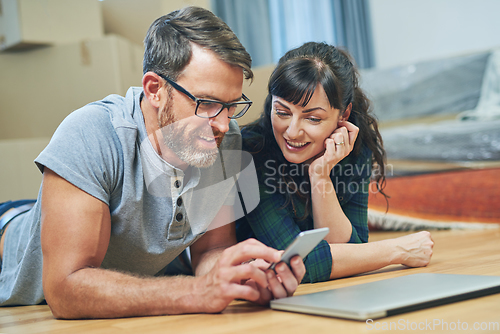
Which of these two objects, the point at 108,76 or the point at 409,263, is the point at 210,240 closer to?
the point at 409,263

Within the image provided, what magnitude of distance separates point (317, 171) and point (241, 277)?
0.54m

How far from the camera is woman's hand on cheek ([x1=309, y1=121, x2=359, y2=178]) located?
120cm

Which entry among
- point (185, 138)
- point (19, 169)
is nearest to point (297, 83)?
point (185, 138)

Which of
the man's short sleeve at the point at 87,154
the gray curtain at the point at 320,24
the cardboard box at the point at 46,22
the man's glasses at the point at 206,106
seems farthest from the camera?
the gray curtain at the point at 320,24

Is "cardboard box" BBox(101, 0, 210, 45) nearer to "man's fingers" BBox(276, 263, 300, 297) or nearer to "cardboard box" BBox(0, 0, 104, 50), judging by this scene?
"cardboard box" BBox(0, 0, 104, 50)

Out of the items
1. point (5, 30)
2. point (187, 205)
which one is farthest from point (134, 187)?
point (5, 30)

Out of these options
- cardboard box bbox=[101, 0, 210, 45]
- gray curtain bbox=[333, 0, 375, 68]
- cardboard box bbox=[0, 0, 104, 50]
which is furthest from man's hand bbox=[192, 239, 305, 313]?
gray curtain bbox=[333, 0, 375, 68]

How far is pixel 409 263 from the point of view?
1124 millimetres

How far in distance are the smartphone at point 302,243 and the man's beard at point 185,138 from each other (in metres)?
0.36

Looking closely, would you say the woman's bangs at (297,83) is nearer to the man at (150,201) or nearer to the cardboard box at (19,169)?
the man at (150,201)

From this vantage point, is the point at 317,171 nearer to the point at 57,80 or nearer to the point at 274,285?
the point at 274,285

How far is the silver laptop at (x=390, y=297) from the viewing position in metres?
0.64

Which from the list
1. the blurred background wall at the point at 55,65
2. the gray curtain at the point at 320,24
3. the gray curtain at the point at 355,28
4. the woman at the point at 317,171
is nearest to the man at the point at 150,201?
the woman at the point at 317,171

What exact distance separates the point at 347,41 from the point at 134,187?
310cm
